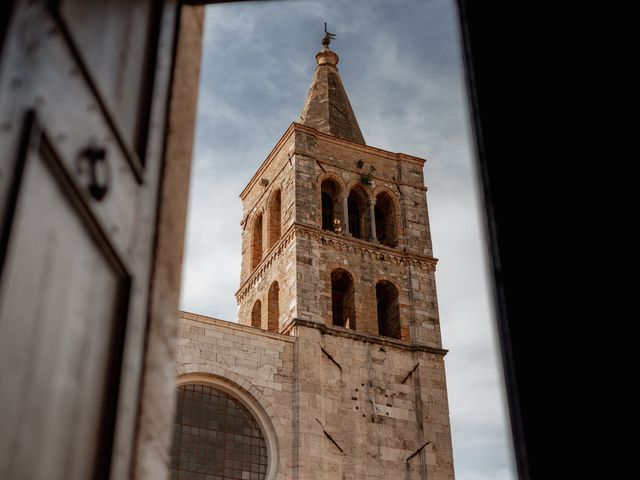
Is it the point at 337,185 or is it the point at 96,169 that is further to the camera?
the point at 337,185

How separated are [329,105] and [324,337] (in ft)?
29.1

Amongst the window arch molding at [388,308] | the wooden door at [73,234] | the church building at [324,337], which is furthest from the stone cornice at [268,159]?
the wooden door at [73,234]

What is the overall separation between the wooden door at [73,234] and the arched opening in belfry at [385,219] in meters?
20.6

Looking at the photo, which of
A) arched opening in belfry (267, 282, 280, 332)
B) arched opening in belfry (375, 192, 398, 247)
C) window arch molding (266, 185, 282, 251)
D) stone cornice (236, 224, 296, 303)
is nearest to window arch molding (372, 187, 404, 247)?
arched opening in belfry (375, 192, 398, 247)

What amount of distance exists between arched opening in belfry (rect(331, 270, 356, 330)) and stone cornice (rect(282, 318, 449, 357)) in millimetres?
1047

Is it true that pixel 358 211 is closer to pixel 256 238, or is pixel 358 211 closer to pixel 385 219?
pixel 385 219

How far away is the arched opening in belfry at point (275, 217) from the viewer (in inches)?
914

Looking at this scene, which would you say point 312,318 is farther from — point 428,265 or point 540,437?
point 540,437

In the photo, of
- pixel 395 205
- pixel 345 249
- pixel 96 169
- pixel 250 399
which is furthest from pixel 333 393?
pixel 96 169

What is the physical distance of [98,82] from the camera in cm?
225

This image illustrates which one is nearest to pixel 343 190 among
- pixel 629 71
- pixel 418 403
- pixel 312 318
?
pixel 312 318

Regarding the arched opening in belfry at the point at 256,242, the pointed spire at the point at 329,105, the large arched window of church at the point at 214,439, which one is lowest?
the large arched window of church at the point at 214,439

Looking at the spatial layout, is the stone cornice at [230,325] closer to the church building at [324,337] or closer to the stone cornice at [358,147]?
the church building at [324,337]

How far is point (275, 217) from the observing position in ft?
77.4
